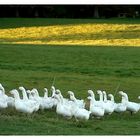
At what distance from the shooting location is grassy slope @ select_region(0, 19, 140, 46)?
38938mm

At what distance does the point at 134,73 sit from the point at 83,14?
40.9 m

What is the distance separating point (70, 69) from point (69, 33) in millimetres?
19062

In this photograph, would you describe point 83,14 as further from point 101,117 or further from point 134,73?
point 101,117

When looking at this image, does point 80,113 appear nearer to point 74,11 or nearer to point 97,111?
point 97,111

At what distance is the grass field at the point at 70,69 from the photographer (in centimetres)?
1295

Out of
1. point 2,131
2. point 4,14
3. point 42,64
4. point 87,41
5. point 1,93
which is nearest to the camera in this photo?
point 2,131

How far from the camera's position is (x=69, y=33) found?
4359 cm

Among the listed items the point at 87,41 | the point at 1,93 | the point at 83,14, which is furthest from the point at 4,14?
the point at 1,93

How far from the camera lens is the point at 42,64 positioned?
26219 millimetres

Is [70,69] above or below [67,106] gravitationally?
below

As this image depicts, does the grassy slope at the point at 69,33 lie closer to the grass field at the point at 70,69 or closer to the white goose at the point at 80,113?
the grass field at the point at 70,69

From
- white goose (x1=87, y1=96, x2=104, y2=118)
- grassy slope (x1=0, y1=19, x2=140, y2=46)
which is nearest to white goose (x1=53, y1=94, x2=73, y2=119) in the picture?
white goose (x1=87, y1=96, x2=104, y2=118)

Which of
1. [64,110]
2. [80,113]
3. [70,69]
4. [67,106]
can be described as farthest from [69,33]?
[80,113]

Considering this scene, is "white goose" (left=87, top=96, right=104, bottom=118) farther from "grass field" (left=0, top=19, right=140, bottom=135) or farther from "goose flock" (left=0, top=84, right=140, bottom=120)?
"grass field" (left=0, top=19, right=140, bottom=135)
